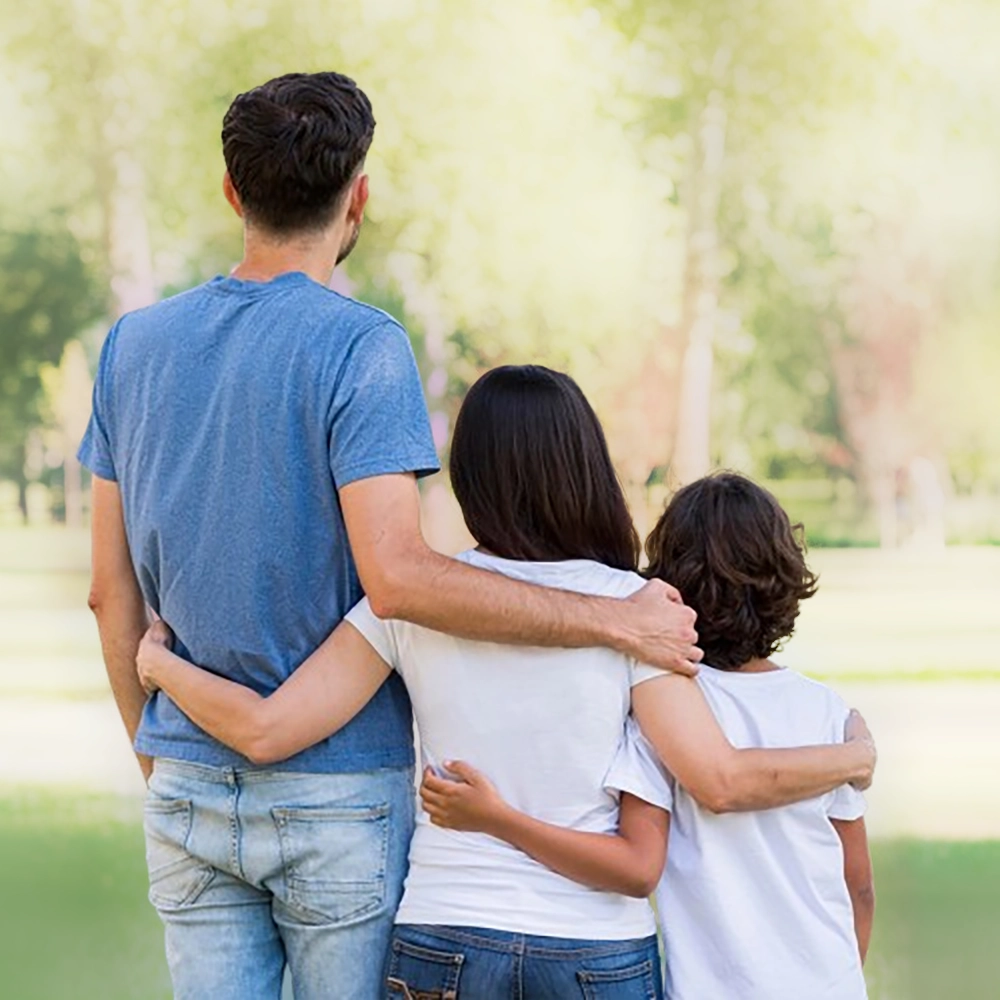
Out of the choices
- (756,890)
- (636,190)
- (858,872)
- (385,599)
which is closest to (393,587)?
(385,599)

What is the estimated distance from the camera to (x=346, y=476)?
58.2 inches

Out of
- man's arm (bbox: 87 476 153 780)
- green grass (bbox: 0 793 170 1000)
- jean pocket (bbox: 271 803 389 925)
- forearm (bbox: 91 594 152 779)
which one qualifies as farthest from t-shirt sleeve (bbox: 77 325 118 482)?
green grass (bbox: 0 793 170 1000)

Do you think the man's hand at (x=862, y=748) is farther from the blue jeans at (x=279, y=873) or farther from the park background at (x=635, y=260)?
the park background at (x=635, y=260)

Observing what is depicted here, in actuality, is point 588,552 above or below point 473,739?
above

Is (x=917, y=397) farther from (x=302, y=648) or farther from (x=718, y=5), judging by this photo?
(x=302, y=648)

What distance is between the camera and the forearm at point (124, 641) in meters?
1.66

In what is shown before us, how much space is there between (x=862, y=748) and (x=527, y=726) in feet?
1.14

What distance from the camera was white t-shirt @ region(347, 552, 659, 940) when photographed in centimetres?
152

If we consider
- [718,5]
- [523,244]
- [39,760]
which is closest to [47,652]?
[39,760]

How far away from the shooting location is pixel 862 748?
1677 millimetres

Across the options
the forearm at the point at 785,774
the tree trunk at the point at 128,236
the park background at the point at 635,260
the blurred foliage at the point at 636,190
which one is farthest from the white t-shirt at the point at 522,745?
the tree trunk at the point at 128,236

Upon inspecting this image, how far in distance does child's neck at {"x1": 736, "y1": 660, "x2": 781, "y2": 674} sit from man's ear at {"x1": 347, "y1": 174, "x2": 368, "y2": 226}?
0.55 metres

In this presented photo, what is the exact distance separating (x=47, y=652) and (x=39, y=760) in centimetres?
24

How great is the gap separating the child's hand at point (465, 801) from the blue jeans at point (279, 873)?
5 centimetres
